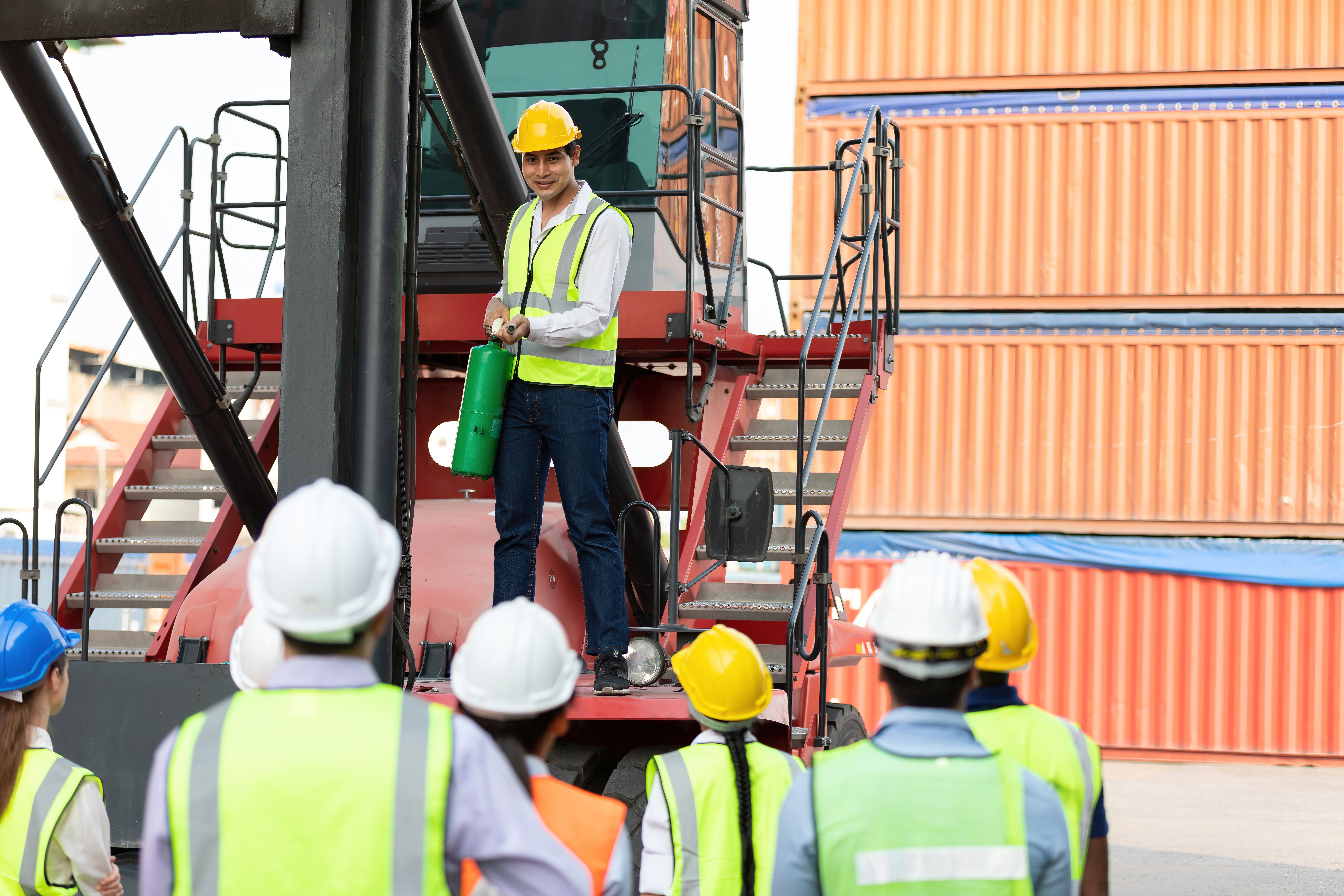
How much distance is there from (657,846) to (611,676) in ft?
5.94

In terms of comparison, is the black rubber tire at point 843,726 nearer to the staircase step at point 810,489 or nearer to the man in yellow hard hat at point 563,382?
the staircase step at point 810,489

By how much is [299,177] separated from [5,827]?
1.98 m

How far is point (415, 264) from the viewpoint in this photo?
181 inches

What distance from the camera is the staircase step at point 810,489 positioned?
22.3ft

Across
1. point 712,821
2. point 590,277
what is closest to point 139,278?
point 590,277

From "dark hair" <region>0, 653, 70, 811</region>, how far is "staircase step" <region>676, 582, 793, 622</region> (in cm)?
307

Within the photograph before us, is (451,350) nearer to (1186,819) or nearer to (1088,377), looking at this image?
(1186,819)

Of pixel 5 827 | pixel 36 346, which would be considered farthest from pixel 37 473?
pixel 36 346

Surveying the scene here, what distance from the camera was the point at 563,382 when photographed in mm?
5543

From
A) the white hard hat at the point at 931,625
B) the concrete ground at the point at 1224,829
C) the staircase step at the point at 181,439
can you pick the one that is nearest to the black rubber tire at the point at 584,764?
the staircase step at the point at 181,439

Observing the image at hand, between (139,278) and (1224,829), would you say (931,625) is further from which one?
(1224,829)

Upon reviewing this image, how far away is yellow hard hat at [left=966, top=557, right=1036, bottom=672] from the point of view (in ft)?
9.98

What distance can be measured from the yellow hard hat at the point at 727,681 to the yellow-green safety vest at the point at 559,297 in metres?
1.89

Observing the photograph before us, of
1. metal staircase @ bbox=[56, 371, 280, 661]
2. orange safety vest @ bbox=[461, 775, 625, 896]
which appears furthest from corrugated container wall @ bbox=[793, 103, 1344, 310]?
orange safety vest @ bbox=[461, 775, 625, 896]
